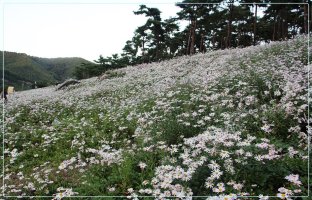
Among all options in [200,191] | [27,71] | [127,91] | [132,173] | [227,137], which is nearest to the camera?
[200,191]

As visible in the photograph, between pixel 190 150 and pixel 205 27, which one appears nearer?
pixel 190 150

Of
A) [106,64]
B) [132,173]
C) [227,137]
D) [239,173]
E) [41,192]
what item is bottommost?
[41,192]

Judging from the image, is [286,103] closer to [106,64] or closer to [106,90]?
[106,90]

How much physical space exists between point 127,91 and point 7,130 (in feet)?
18.3

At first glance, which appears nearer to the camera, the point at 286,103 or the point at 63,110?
the point at 286,103

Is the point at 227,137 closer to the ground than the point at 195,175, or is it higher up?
higher up

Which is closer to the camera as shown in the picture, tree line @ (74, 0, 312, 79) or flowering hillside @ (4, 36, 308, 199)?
flowering hillside @ (4, 36, 308, 199)

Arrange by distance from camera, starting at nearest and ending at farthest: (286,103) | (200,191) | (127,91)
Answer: (200,191) < (286,103) < (127,91)

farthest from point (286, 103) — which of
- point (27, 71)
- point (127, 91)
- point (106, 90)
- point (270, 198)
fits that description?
point (27, 71)

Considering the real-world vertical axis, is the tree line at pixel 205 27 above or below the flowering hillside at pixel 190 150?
above

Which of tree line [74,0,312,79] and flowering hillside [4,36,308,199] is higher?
tree line [74,0,312,79]

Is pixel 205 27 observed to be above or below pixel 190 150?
above

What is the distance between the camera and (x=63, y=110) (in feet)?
44.9

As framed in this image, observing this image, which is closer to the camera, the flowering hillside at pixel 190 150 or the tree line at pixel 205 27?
the flowering hillside at pixel 190 150
